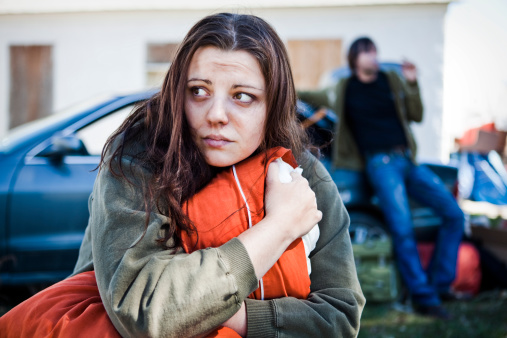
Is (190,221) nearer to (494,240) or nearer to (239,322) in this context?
(239,322)

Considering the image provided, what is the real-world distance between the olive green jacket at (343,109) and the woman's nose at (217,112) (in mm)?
2696

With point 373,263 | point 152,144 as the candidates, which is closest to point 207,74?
point 152,144

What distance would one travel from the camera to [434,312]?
3.32 metres

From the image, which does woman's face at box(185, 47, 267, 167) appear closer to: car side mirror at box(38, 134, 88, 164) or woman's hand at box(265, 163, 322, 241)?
woman's hand at box(265, 163, 322, 241)

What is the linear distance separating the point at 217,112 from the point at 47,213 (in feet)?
7.89

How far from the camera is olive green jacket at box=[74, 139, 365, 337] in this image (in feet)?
3.15

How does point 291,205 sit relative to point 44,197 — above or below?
above

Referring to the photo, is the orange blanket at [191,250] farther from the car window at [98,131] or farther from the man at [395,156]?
the man at [395,156]

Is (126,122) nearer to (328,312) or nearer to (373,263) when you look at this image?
(328,312)

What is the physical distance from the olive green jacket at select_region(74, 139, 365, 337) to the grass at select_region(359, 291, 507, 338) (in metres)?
2.01

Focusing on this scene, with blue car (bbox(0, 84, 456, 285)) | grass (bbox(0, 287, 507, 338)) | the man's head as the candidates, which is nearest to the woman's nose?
blue car (bbox(0, 84, 456, 285))

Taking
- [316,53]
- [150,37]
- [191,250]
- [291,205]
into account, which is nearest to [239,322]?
[191,250]

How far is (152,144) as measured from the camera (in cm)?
119

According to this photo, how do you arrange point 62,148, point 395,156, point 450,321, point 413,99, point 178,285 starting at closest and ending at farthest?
point 178,285, point 62,148, point 450,321, point 395,156, point 413,99
